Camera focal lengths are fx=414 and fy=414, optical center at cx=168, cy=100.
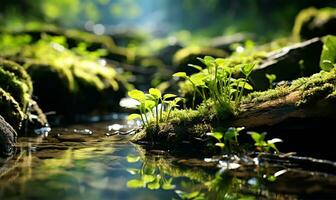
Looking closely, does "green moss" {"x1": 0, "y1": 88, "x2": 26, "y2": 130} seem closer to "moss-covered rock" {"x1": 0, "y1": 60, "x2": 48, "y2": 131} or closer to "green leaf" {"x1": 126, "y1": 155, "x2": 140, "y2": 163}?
"moss-covered rock" {"x1": 0, "y1": 60, "x2": 48, "y2": 131}

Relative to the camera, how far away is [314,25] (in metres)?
9.78

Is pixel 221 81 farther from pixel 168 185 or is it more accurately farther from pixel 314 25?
pixel 314 25

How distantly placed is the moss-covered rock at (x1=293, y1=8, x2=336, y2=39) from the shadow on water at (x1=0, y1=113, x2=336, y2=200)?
6.54 metres

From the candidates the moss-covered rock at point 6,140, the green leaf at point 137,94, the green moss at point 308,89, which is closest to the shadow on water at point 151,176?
the moss-covered rock at point 6,140

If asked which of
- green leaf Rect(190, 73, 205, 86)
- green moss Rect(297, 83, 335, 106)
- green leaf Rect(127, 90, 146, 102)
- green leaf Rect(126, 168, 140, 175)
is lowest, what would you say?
green leaf Rect(126, 168, 140, 175)

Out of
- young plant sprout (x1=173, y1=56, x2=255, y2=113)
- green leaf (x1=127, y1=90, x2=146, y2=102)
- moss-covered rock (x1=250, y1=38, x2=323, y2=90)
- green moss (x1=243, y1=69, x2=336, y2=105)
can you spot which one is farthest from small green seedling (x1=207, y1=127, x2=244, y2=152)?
moss-covered rock (x1=250, y1=38, x2=323, y2=90)

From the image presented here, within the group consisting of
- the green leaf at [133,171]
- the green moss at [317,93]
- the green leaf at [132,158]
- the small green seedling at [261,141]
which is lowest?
the green leaf at [133,171]

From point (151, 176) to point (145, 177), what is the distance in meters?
0.06

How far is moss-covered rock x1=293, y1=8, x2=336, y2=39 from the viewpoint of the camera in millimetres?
9414

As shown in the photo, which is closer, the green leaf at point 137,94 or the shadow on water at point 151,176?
the shadow on water at point 151,176

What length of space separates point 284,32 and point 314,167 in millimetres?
16932

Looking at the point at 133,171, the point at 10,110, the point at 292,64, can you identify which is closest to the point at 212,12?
the point at 292,64

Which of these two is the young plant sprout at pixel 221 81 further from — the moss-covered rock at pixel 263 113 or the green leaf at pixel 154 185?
the green leaf at pixel 154 185

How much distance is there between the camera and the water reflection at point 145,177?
9.27 feet
